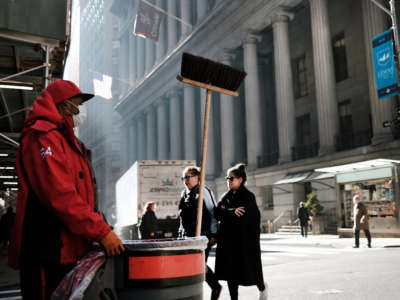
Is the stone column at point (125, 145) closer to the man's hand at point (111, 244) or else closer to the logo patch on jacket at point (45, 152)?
the logo patch on jacket at point (45, 152)

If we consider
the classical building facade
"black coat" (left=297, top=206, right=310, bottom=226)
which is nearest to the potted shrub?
the classical building facade

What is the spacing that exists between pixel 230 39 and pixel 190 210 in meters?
31.8

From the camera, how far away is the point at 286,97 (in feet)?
100

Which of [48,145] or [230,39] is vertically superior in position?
[230,39]

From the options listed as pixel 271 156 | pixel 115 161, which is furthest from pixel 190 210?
pixel 115 161

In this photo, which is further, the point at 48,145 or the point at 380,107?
the point at 380,107

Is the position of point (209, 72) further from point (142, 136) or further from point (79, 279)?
point (142, 136)

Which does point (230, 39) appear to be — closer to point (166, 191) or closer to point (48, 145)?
point (166, 191)

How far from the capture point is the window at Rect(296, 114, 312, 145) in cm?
3475

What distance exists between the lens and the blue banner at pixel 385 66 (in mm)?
17734

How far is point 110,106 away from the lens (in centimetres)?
7700

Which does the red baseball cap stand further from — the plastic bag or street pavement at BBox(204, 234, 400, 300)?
street pavement at BBox(204, 234, 400, 300)

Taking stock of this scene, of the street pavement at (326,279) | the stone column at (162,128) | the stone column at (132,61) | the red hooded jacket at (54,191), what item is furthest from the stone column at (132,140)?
the red hooded jacket at (54,191)

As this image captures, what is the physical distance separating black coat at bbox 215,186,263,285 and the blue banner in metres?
13.8
